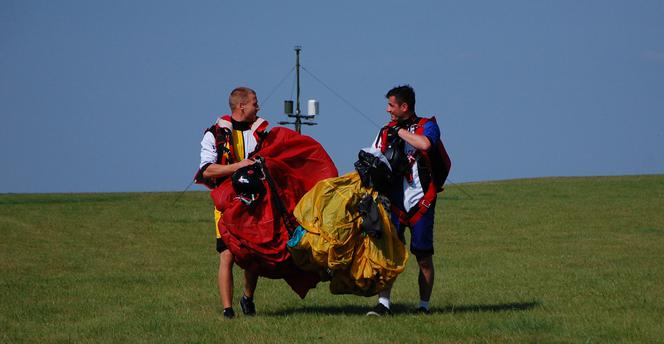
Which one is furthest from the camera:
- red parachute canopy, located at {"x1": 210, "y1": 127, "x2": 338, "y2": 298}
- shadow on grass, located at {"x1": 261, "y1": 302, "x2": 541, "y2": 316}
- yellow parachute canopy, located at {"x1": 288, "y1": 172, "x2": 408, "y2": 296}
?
shadow on grass, located at {"x1": 261, "y1": 302, "x2": 541, "y2": 316}

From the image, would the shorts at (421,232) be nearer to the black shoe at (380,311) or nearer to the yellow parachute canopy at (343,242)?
the yellow parachute canopy at (343,242)

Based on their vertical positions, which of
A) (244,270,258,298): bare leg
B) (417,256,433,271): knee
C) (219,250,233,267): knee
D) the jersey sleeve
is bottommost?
(244,270,258,298): bare leg

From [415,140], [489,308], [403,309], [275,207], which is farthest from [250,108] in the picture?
[489,308]

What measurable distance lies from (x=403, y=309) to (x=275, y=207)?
214 cm

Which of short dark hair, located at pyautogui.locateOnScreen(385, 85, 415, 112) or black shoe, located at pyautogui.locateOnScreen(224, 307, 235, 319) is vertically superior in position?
short dark hair, located at pyautogui.locateOnScreen(385, 85, 415, 112)

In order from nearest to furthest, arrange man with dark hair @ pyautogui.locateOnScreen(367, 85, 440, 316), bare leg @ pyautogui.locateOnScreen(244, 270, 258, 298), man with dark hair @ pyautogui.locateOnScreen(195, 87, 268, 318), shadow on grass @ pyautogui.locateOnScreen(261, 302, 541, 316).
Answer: man with dark hair @ pyautogui.locateOnScreen(195, 87, 268, 318) → man with dark hair @ pyautogui.locateOnScreen(367, 85, 440, 316) → bare leg @ pyautogui.locateOnScreen(244, 270, 258, 298) → shadow on grass @ pyautogui.locateOnScreen(261, 302, 541, 316)

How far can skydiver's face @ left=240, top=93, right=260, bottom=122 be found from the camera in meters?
9.16

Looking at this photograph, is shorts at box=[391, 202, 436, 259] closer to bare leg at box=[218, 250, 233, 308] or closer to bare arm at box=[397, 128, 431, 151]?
bare arm at box=[397, 128, 431, 151]

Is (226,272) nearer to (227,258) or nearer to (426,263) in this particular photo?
(227,258)

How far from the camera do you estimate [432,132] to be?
9.20 meters

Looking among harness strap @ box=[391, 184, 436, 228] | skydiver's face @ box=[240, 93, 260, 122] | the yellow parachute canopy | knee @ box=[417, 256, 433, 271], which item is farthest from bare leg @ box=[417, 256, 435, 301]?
skydiver's face @ box=[240, 93, 260, 122]

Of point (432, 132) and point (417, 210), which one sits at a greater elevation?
point (432, 132)

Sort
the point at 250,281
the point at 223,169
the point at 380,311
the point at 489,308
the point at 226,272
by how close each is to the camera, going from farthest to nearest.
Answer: the point at 489,308, the point at 250,281, the point at 380,311, the point at 226,272, the point at 223,169

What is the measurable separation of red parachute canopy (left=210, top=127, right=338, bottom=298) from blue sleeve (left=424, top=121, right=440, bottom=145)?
0.95 m
